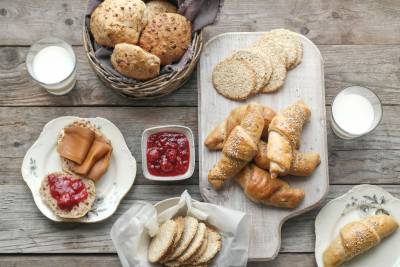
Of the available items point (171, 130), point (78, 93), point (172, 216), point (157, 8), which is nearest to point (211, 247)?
point (172, 216)

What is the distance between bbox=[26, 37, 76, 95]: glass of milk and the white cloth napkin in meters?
0.71

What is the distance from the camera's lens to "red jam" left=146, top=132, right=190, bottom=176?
2.72m

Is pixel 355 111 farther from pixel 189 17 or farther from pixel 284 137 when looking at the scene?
pixel 189 17

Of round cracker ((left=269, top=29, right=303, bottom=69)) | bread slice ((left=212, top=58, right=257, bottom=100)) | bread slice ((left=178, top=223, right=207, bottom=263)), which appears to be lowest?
bread slice ((left=178, top=223, right=207, bottom=263))

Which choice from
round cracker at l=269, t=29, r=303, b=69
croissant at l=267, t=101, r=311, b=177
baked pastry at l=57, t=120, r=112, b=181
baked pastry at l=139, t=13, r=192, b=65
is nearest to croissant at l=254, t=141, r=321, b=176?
croissant at l=267, t=101, r=311, b=177

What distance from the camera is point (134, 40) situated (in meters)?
2.63

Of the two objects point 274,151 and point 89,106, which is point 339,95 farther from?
point 89,106

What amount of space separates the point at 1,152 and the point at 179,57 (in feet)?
3.38

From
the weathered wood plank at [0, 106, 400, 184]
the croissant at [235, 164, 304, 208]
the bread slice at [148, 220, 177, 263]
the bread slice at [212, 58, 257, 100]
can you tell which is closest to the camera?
the bread slice at [148, 220, 177, 263]

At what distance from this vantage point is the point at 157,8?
2.73m

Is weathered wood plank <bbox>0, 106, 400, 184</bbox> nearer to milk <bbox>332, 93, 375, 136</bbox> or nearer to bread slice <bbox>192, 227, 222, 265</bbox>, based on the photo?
milk <bbox>332, 93, 375, 136</bbox>

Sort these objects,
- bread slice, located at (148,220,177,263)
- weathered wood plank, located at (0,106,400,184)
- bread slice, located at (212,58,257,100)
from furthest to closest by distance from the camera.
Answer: weathered wood plank, located at (0,106,400,184) < bread slice, located at (212,58,257,100) < bread slice, located at (148,220,177,263)

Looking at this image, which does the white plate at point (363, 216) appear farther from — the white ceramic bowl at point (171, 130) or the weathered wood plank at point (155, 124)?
the white ceramic bowl at point (171, 130)

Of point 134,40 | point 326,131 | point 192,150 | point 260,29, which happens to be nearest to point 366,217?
point 326,131
